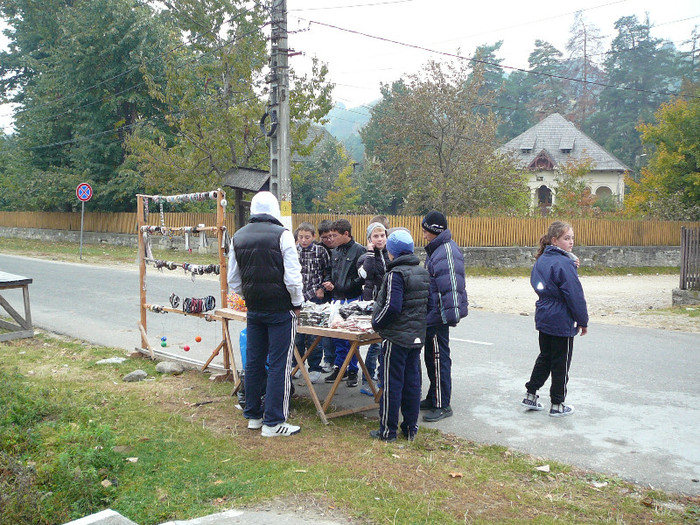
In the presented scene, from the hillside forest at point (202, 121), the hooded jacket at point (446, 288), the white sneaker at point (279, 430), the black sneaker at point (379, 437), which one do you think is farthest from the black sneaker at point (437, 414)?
the hillside forest at point (202, 121)

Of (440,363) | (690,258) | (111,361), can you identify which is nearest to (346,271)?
(440,363)

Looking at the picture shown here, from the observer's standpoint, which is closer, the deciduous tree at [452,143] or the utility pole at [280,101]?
the utility pole at [280,101]

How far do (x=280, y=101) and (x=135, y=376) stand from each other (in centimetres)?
832

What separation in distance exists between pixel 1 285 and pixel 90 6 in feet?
90.3

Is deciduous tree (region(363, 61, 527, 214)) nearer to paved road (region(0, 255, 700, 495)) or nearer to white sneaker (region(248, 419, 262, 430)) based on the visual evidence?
paved road (region(0, 255, 700, 495))

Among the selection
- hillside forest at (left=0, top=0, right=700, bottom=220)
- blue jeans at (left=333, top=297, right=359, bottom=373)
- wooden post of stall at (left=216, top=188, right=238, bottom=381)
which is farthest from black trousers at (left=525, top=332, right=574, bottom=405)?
hillside forest at (left=0, top=0, right=700, bottom=220)

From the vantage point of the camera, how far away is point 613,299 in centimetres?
1631

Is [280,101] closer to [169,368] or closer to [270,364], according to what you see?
[169,368]

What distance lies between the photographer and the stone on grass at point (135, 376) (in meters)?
7.09

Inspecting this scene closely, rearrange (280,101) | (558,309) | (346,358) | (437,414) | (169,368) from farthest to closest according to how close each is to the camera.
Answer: (280,101) < (169,368) < (437,414) < (558,309) < (346,358)

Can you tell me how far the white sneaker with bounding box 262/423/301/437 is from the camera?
5316mm

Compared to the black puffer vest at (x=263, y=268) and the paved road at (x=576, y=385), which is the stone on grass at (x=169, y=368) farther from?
the black puffer vest at (x=263, y=268)

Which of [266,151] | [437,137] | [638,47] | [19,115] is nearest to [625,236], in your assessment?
[437,137]

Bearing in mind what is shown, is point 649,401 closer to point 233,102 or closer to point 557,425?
point 557,425
